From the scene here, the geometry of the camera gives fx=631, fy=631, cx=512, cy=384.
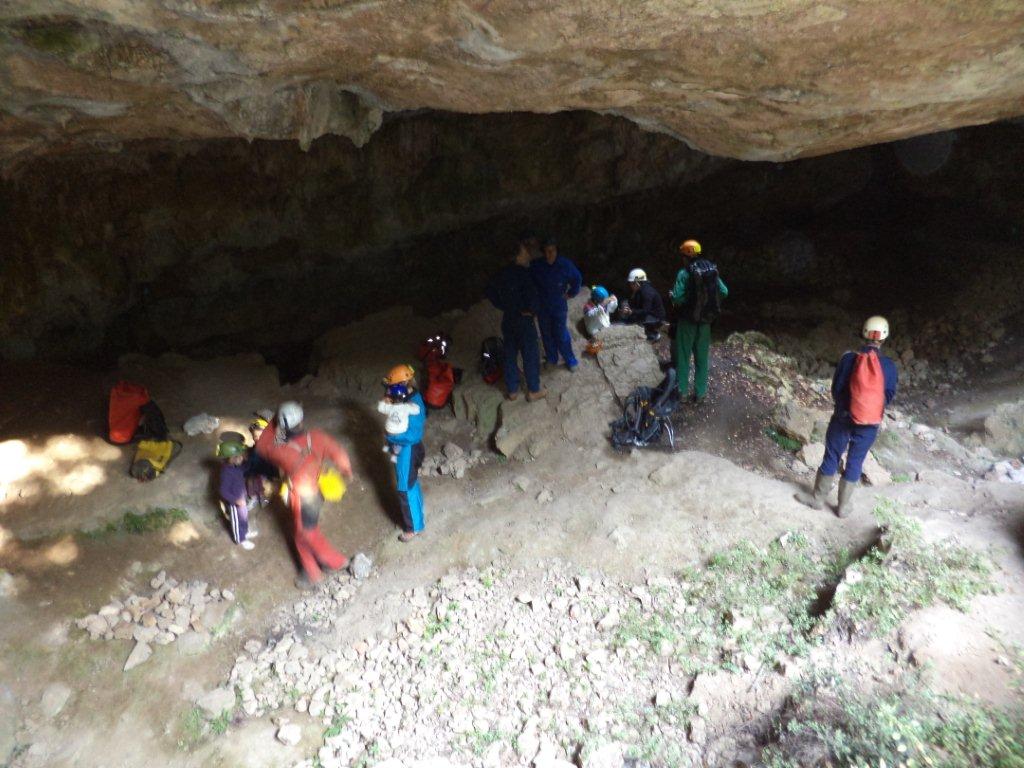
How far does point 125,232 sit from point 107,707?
233 inches

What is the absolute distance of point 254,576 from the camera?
5.89 metres

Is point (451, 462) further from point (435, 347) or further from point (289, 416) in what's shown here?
point (289, 416)

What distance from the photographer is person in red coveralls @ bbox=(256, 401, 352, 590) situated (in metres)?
5.52

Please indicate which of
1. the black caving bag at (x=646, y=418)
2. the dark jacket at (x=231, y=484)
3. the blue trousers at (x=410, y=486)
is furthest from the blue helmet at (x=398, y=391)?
the black caving bag at (x=646, y=418)

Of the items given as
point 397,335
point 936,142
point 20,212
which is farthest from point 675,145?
point 20,212

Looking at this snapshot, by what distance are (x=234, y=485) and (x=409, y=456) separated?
64.7 inches

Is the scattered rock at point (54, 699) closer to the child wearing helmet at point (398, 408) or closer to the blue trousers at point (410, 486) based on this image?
the blue trousers at point (410, 486)

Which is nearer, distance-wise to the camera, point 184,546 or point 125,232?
point 184,546

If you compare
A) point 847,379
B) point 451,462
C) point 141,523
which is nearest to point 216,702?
point 141,523

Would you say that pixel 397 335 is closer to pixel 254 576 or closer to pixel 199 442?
pixel 199 442

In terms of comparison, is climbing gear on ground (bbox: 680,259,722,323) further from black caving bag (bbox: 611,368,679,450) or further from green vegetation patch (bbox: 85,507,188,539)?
green vegetation patch (bbox: 85,507,188,539)

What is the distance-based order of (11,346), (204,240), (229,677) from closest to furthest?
(229,677) < (11,346) < (204,240)

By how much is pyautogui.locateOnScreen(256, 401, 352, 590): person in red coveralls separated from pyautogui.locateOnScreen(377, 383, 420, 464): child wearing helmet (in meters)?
0.50

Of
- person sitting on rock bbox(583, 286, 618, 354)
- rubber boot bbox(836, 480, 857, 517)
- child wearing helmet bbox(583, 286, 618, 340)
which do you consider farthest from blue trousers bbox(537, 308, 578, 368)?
rubber boot bbox(836, 480, 857, 517)
